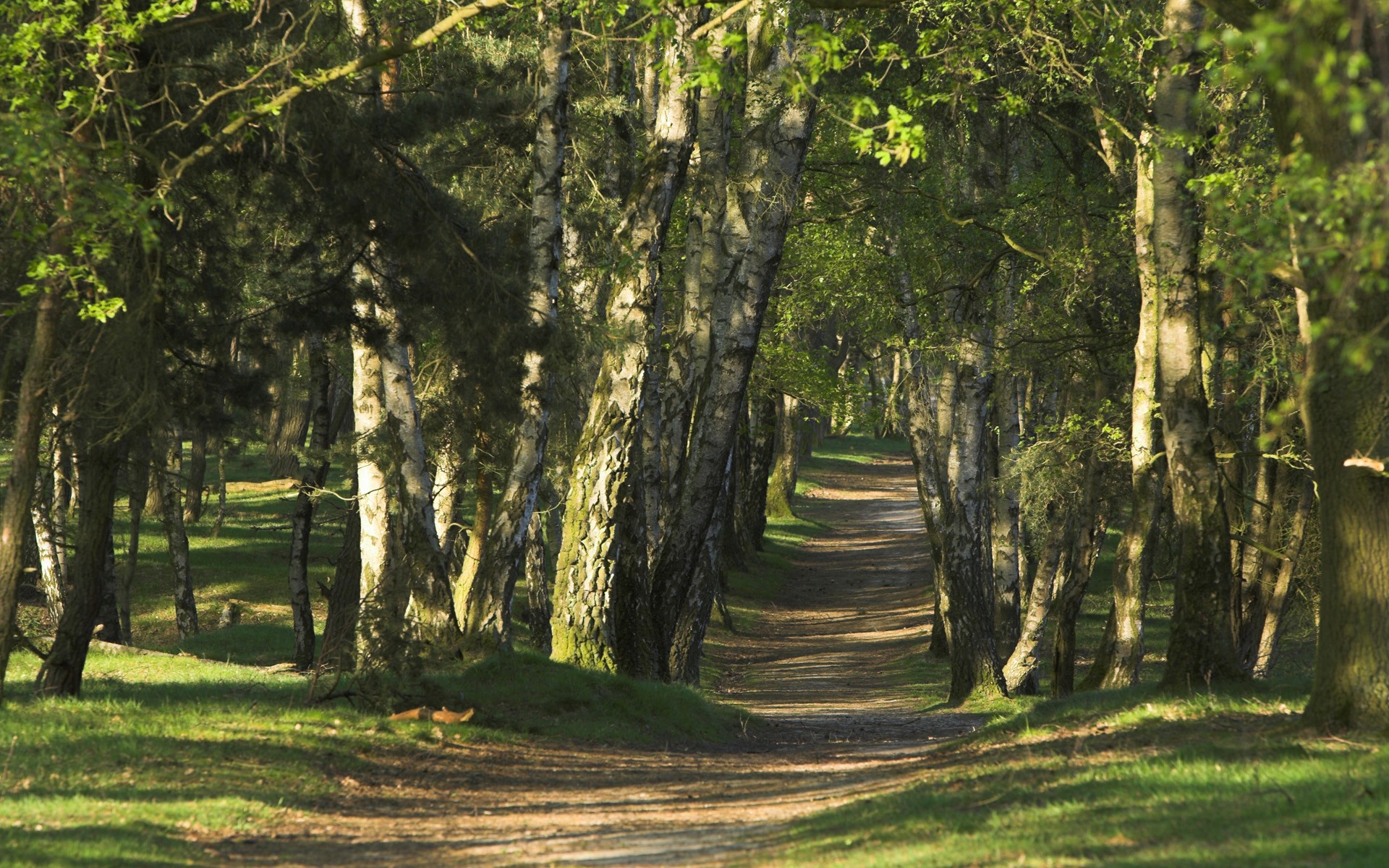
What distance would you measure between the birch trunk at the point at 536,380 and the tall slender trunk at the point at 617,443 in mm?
623

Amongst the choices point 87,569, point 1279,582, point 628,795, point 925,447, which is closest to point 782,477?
point 925,447

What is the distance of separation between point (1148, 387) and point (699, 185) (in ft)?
19.2

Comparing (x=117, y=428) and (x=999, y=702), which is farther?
(x=999, y=702)

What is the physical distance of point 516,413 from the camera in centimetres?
1435

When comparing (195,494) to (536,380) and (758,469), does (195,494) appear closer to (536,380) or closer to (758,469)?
(758,469)

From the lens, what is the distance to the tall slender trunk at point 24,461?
1066cm

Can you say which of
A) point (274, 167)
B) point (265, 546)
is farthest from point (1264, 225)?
point (265, 546)

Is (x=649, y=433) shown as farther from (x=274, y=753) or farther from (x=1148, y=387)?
(x=274, y=753)

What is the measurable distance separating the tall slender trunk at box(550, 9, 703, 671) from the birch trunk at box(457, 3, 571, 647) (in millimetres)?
623

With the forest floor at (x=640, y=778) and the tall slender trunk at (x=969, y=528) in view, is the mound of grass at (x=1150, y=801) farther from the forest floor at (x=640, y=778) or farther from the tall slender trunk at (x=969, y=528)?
the tall slender trunk at (x=969, y=528)

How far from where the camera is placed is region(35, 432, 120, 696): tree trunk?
11.5 meters

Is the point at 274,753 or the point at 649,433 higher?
the point at 649,433

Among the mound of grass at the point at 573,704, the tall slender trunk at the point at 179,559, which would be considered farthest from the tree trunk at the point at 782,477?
the mound of grass at the point at 573,704

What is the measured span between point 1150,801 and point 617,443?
8.08 meters
